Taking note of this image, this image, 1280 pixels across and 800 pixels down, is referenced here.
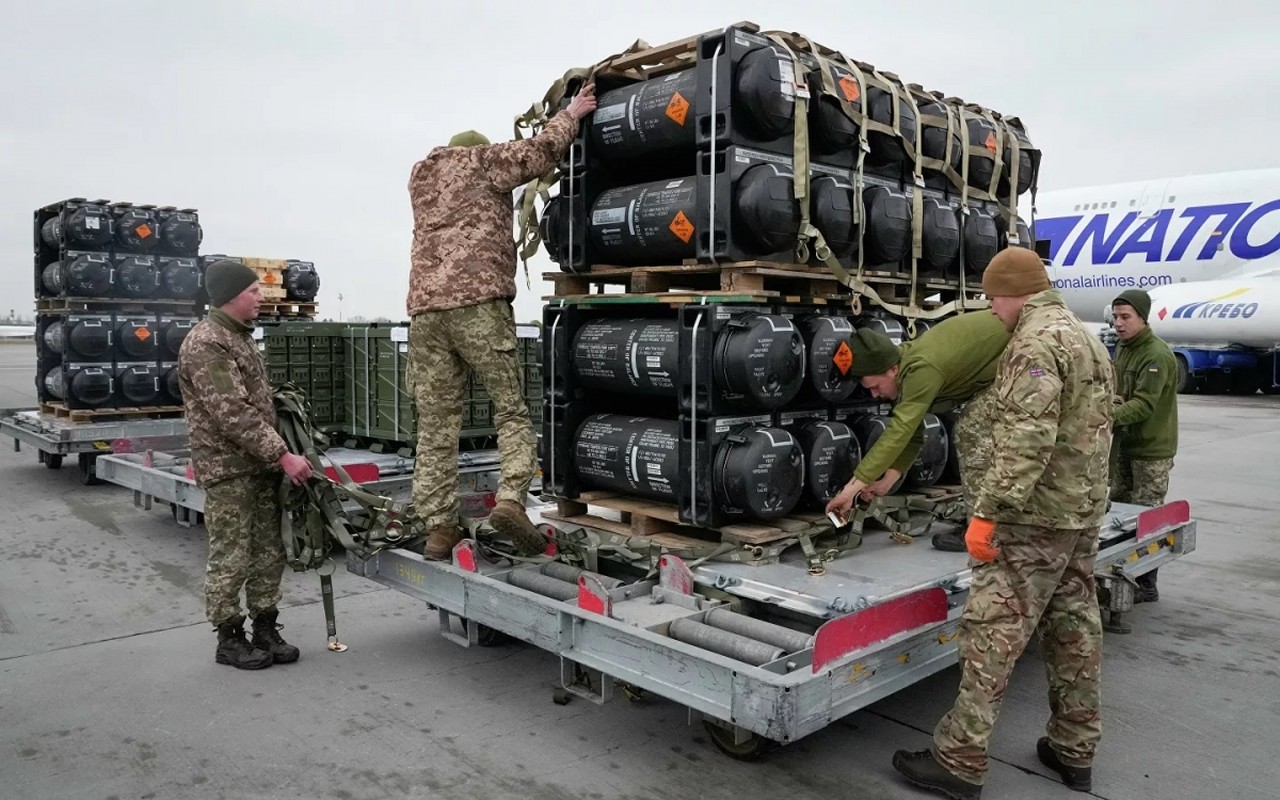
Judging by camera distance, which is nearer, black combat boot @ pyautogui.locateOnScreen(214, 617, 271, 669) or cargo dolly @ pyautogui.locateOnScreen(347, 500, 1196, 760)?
cargo dolly @ pyautogui.locateOnScreen(347, 500, 1196, 760)

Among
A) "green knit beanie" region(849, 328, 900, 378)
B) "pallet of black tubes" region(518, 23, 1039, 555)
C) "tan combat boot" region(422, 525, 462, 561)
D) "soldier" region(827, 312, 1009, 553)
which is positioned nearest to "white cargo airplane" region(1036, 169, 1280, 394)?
"pallet of black tubes" region(518, 23, 1039, 555)

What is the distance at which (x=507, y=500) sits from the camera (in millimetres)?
5156

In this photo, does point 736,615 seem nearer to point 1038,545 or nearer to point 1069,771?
point 1038,545

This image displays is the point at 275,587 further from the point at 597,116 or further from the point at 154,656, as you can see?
the point at 597,116

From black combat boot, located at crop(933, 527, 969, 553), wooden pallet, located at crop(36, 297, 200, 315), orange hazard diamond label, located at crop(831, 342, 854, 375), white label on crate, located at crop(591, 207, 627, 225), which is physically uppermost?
white label on crate, located at crop(591, 207, 627, 225)

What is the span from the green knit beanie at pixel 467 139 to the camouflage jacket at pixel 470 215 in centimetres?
10

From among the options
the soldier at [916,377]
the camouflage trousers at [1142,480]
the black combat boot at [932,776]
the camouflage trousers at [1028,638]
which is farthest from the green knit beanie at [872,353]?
the camouflage trousers at [1142,480]

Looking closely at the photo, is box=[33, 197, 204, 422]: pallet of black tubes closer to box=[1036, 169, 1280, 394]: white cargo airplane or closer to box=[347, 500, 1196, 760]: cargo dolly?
box=[347, 500, 1196, 760]: cargo dolly

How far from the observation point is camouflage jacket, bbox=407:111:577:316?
511 centimetres

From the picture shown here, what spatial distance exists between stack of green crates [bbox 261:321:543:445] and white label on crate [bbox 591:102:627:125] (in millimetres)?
3722

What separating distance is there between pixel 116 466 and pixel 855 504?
23.1 ft

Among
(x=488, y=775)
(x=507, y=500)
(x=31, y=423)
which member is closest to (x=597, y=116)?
(x=507, y=500)

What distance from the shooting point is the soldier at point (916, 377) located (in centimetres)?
441

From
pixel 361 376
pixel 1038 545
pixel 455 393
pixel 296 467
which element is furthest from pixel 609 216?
pixel 361 376
